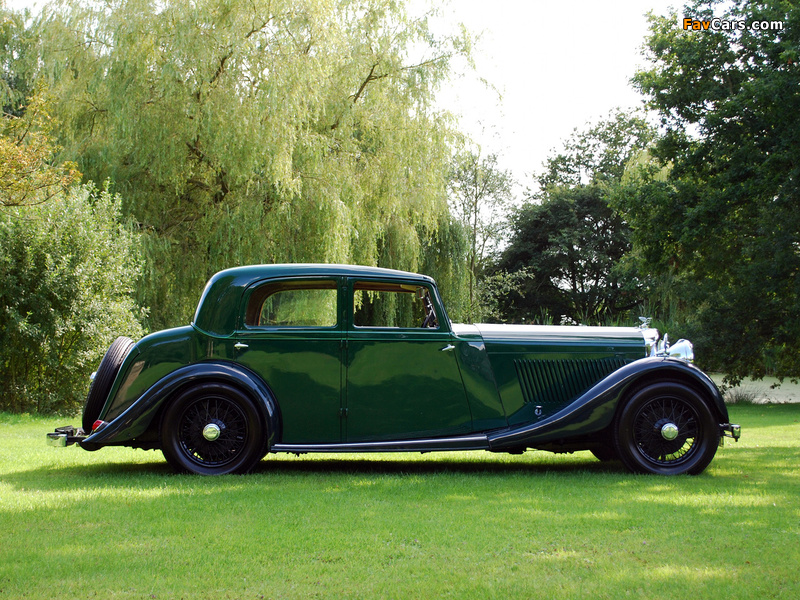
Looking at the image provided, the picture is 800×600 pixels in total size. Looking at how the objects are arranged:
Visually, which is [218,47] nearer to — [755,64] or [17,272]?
[17,272]

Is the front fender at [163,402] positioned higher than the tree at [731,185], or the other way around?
the tree at [731,185]

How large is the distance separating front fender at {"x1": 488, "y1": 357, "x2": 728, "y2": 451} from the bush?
9.43 metres

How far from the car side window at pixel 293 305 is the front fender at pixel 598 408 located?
73.4 inches

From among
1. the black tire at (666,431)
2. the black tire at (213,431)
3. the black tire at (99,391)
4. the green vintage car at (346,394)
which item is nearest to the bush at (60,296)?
the black tire at (99,391)

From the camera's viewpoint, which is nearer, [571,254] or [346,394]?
[346,394]

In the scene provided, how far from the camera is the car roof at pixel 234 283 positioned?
6.55 meters

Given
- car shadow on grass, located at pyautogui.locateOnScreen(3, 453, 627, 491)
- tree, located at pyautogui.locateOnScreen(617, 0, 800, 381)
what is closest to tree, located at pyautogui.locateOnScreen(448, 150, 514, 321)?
tree, located at pyautogui.locateOnScreen(617, 0, 800, 381)

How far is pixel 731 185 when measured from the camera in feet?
59.5

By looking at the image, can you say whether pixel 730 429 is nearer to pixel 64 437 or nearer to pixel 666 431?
pixel 666 431

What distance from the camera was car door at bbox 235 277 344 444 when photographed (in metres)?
6.43

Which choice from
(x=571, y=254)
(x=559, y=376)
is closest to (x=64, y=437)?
(x=559, y=376)

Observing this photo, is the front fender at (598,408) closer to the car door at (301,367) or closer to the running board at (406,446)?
the running board at (406,446)

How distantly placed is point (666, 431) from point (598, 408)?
61cm

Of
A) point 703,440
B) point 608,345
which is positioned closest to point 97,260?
point 608,345
